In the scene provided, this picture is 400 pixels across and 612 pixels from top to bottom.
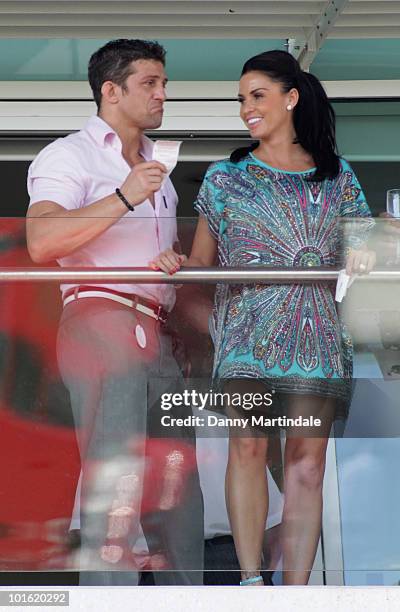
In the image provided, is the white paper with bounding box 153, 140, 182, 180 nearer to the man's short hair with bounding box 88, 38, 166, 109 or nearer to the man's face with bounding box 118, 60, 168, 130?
the man's face with bounding box 118, 60, 168, 130

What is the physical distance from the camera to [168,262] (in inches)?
174

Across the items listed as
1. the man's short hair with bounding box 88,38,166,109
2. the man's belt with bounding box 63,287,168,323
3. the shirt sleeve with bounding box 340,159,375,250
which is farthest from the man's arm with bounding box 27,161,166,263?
the man's short hair with bounding box 88,38,166,109

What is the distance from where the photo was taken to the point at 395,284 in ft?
14.8

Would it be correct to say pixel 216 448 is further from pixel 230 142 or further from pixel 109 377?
pixel 230 142

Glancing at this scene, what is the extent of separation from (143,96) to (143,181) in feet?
2.85

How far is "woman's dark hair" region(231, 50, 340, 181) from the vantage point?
193 inches

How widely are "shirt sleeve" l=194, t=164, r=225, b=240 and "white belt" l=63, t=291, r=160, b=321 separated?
36 cm

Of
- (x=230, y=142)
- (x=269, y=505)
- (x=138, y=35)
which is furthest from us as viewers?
(x=230, y=142)

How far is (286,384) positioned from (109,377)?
0.62m

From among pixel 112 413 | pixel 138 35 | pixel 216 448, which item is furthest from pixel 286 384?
pixel 138 35

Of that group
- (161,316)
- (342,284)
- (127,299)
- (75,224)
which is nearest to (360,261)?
(342,284)

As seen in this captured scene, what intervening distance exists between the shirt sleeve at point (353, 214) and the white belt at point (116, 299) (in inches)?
28.7

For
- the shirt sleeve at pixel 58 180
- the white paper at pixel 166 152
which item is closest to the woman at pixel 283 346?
the white paper at pixel 166 152

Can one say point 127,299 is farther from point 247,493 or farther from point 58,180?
point 247,493
